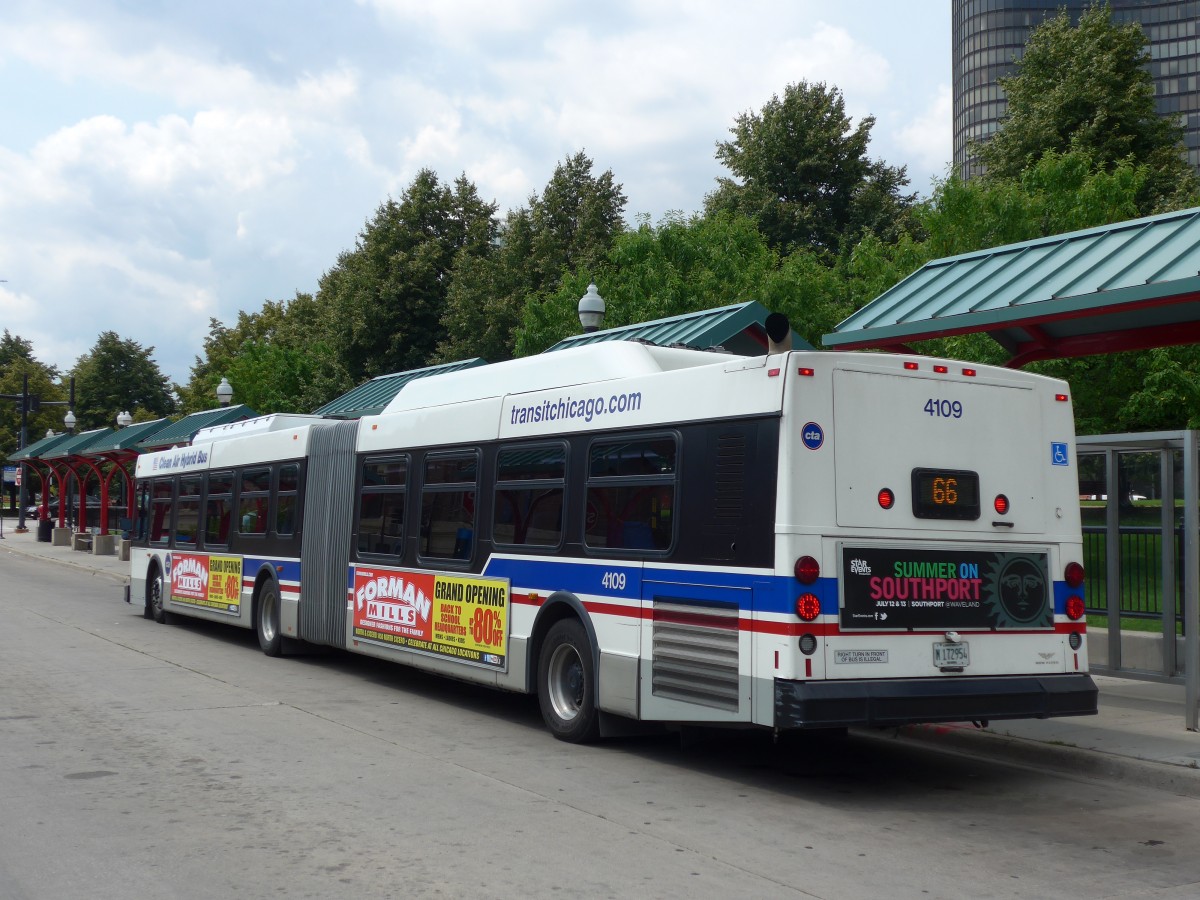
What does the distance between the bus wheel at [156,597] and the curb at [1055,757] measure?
45.3 feet

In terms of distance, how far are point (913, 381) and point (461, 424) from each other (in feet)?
16.7

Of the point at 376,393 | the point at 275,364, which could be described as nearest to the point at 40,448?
the point at 275,364

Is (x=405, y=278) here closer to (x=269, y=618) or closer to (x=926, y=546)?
(x=269, y=618)

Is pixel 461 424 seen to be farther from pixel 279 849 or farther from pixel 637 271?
pixel 637 271

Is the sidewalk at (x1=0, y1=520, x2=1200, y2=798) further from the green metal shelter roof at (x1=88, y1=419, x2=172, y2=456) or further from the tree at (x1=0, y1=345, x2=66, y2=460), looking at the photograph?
the tree at (x1=0, y1=345, x2=66, y2=460)

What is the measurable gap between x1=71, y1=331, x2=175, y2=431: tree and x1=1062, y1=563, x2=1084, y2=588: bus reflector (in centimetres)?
9442

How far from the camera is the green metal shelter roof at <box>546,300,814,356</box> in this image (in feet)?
53.1

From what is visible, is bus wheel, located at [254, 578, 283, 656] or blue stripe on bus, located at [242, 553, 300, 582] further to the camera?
bus wheel, located at [254, 578, 283, 656]

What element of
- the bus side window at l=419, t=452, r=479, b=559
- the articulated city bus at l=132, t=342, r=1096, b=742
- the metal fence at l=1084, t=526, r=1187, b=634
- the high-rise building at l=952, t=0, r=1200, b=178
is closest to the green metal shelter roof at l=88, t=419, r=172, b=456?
the bus side window at l=419, t=452, r=479, b=559

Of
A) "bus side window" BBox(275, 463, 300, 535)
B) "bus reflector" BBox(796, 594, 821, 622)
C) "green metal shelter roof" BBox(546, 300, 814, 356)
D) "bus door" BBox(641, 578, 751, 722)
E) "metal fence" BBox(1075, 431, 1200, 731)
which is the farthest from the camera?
"bus side window" BBox(275, 463, 300, 535)

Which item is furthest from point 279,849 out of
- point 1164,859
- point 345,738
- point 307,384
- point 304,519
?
point 307,384

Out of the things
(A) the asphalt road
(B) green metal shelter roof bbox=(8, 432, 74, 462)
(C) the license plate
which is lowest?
(A) the asphalt road

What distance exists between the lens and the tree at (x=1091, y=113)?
125 ft

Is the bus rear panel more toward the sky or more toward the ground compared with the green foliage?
more toward the ground
